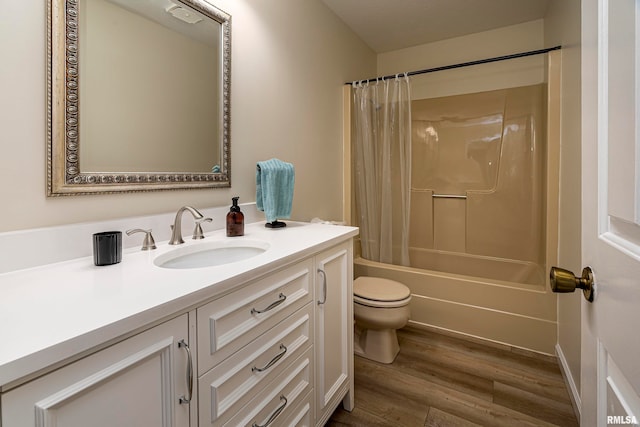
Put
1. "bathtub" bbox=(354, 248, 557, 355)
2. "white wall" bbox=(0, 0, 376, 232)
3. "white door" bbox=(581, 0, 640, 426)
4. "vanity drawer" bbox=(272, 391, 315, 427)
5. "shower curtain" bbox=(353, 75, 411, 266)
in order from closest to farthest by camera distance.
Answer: "white door" bbox=(581, 0, 640, 426) → "white wall" bbox=(0, 0, 376, 232) → "vanity drawer" bbox=(272, 391, 315, 427) → "bathtub" bbox=(354, 248, 557, 355) → "shower curtain" bbox=(353, 75, 411, 266)

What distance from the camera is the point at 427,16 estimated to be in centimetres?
244

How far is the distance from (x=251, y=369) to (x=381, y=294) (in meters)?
1.19

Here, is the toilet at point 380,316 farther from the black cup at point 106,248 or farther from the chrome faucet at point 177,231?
the black cup at point 106,248

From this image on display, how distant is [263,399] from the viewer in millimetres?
933

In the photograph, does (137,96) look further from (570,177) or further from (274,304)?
(570,177)

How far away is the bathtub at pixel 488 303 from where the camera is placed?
199 centimetres

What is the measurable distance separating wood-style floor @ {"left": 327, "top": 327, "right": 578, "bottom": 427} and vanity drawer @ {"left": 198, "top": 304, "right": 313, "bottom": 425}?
0.68m

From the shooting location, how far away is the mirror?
93 centimetres

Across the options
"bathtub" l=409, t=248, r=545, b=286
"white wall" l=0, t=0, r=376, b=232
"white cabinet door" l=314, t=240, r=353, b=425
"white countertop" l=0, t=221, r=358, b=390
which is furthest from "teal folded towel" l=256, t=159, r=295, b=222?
"bathtub" l=409, t=248, r=545, b=286

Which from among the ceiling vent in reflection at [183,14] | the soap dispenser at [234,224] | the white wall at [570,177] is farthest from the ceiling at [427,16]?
the soap dispenser at [234,224]

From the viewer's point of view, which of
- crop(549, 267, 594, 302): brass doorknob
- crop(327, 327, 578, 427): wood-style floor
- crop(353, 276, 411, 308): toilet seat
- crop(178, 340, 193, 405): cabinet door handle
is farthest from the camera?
crop(353, 276, 411, 308): toilet seat

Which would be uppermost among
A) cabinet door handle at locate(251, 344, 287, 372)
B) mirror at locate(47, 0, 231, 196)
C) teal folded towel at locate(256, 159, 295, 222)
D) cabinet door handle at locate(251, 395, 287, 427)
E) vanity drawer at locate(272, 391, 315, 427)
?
mirror at locate(47, 0, 231, 196)

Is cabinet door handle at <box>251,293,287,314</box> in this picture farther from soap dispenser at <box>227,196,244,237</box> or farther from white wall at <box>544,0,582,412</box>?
white wall at <box>544,0,582,412</box>

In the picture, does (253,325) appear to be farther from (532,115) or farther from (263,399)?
(532,115)
